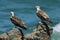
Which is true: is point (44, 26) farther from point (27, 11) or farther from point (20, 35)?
point (27, 11)

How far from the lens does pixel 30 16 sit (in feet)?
161

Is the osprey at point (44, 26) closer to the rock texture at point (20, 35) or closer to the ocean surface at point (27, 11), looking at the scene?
the rock texture at point (20, 35)

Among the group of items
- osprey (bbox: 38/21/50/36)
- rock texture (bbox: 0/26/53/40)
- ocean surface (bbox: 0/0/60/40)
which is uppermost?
ocean surface (bbox: 0/0/60/40)

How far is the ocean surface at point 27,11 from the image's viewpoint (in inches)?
1766

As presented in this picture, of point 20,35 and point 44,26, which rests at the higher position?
point 44,26

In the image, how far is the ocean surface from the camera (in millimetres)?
44862

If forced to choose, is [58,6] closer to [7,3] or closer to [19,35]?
[7,3]

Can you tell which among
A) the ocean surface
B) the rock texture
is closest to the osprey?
the rock texture

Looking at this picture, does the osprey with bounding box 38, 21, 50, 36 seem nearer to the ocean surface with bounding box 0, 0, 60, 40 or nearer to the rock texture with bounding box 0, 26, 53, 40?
the rock texture with bounding box 0, 26, 53, 40

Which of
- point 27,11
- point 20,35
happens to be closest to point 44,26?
point 20,35

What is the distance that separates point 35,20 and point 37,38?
20.8 metres

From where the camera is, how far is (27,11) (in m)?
52.7

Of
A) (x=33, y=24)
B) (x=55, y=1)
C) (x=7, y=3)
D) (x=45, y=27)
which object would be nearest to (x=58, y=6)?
(x=55, y=1)

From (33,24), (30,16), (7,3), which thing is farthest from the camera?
(7,3)
